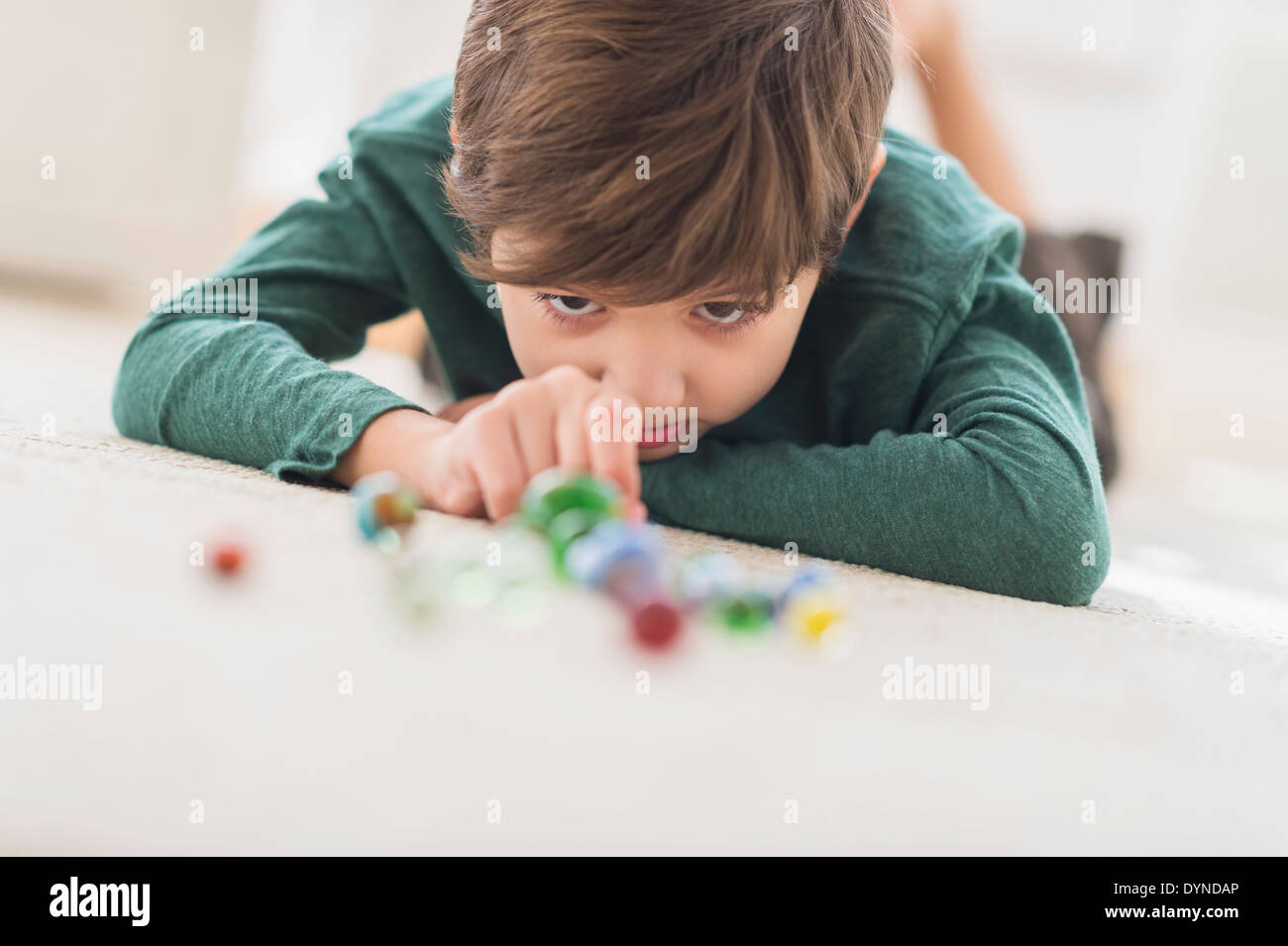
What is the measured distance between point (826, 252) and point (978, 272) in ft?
0.56

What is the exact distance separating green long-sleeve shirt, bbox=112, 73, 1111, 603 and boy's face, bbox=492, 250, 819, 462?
1.8 inches

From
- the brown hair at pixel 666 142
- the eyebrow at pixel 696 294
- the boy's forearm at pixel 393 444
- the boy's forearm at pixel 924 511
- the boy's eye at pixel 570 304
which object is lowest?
the boy's forearm at pixel 924 511

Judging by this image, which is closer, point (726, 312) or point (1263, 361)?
point (726, 312)

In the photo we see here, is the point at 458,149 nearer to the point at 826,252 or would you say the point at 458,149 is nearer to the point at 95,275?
the point at 826,252

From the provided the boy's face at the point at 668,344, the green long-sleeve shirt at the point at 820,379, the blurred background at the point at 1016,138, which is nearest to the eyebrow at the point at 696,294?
the boy's face at the point at 668,344

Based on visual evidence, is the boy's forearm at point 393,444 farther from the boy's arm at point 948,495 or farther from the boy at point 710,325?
the boy's arm at point 948,495

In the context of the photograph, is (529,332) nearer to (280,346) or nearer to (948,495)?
(280,346)

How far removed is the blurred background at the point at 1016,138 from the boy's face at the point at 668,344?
4.51 feet

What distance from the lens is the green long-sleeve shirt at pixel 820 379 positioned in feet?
2.20

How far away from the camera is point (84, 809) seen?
13.4 inches

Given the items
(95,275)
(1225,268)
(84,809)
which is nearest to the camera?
(84,809)

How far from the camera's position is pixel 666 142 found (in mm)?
592

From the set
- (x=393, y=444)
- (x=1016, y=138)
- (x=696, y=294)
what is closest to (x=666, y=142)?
(x=696, y=294)
